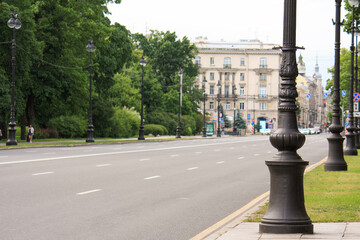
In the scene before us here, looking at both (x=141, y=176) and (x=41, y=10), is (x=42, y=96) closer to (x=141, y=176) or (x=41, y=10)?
(x=41, y=10)

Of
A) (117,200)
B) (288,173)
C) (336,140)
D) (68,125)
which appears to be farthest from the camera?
(68,125)

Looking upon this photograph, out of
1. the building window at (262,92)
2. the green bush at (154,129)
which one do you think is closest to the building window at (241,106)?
the building window at (262,92)

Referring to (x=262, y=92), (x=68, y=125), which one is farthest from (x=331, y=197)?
(x=262, y=92)

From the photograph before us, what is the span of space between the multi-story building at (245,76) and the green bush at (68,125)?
86.2 meters

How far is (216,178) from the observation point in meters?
19.3

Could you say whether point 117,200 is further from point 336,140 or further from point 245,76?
point 245,76

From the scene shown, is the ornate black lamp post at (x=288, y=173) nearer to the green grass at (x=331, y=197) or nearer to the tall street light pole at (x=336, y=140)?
the green grass at (x=331, y=197)

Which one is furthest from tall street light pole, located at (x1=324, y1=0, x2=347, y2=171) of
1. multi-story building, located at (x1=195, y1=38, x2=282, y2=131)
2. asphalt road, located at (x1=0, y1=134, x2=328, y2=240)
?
multi-story building, located at (x1=195, y1=38, x2=282, y2=131)

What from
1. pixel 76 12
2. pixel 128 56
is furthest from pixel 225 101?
pixel 76 12

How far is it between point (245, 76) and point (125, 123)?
80.1 meters

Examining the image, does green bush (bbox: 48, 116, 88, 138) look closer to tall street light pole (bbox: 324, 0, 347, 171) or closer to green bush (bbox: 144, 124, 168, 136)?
green bush (bbox: 144, 124, 168, 136)

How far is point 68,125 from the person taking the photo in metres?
60.0

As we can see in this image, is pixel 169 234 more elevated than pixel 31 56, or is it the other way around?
pixel 31 56

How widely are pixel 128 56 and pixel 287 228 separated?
204ft
